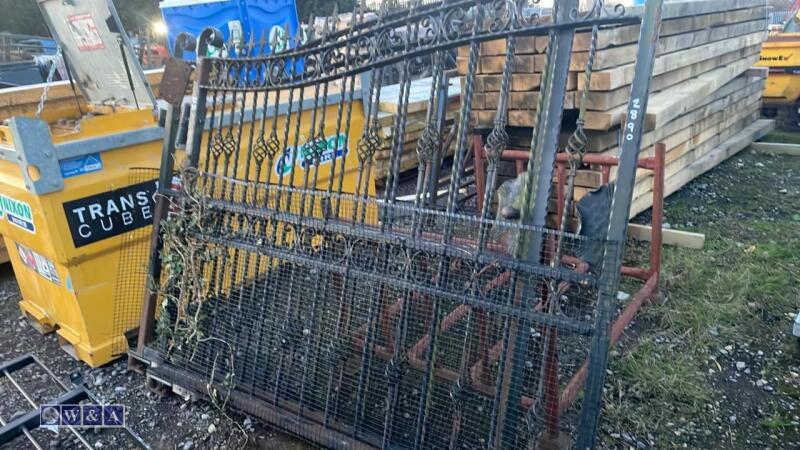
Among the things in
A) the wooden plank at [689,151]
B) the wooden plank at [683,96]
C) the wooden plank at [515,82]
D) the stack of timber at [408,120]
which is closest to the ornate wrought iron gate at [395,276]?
the wooden plank at [515,82]

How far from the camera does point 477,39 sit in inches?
79.7

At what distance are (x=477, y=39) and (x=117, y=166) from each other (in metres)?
2.47

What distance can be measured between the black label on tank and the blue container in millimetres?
3213

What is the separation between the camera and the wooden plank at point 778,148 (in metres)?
7.52

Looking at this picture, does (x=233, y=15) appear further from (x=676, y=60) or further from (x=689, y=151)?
(x=689, y=151)

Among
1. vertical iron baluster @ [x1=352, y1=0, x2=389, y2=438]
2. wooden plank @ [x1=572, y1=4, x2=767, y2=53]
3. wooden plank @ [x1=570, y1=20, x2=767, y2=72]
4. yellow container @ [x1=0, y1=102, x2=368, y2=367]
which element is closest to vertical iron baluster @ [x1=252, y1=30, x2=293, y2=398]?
yellow container @ [x1=0, y1=102, x2=368, y2=367]

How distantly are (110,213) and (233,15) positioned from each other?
380 centimetres

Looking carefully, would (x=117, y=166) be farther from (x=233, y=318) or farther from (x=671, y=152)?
(x=671, y=152)

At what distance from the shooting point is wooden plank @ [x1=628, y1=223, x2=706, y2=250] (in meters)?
4.69

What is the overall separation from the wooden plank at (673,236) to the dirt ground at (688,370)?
0.11 m

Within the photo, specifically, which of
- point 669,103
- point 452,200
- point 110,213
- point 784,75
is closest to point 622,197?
point 452,200

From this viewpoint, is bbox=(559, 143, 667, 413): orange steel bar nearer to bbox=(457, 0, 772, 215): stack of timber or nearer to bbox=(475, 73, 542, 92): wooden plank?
bbox=(457, 0, 772, 215): stack of timber

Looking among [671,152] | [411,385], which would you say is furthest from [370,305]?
[671,152]

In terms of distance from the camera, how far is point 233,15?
6.17 meters
